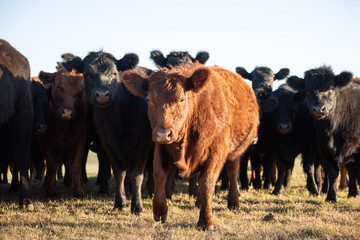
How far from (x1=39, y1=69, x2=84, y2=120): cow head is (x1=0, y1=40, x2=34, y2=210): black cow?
774 millimetres

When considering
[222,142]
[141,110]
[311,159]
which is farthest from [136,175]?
[311,159]

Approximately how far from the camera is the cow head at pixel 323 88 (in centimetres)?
710

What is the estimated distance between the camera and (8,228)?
4.74 metres

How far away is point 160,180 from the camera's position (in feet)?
15.9

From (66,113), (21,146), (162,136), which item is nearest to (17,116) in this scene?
(21,146)

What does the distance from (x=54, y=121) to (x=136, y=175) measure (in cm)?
269

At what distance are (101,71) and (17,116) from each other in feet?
5.02

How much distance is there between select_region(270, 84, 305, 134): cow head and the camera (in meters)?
8.48

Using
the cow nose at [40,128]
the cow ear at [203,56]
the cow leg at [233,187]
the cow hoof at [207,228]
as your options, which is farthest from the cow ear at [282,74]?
the cow hoof at [207,228]

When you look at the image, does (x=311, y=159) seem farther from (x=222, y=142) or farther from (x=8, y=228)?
(x=8, y=228)

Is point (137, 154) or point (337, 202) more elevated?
point (137, 154)

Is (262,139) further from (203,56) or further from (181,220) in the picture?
(181,220)

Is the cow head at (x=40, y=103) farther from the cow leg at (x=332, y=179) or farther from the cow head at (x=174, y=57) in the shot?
the cow leg at (x=332, y=179)

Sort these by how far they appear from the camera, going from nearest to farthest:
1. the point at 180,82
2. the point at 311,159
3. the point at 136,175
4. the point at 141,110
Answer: the point at 180,82 < the point at 136,175 < the point at 141,110 < the point at 311,159
